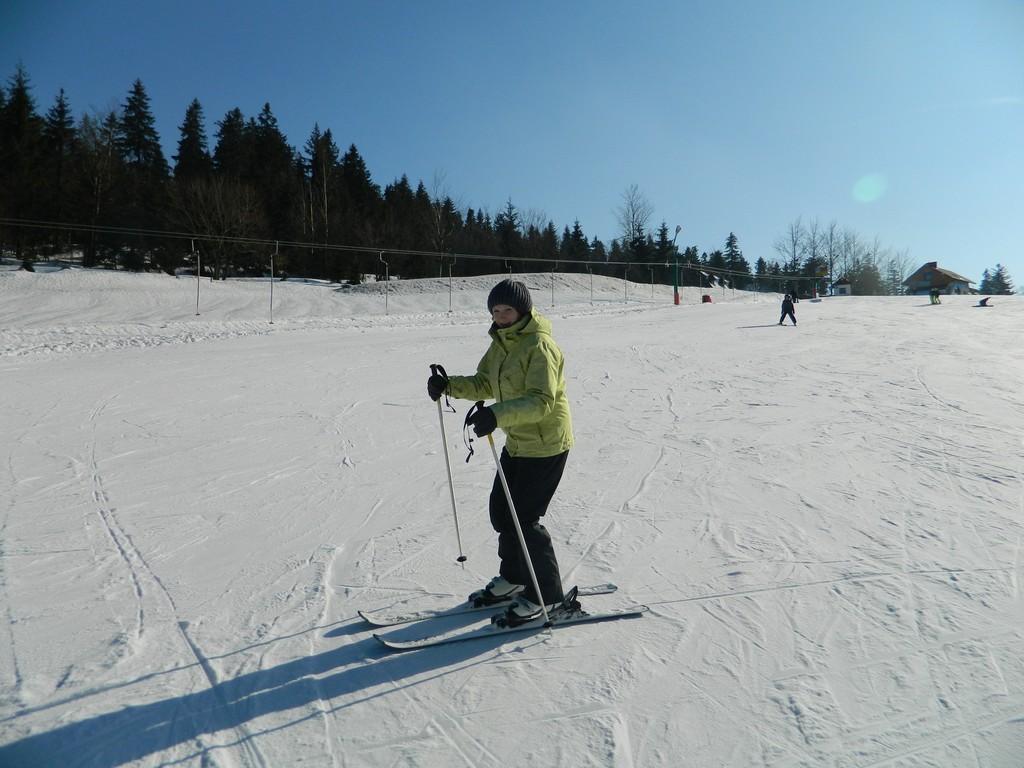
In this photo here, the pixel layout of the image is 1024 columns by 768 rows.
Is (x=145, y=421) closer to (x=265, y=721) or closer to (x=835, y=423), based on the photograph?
(x=265, y=721)

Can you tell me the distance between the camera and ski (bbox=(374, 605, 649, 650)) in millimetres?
2949

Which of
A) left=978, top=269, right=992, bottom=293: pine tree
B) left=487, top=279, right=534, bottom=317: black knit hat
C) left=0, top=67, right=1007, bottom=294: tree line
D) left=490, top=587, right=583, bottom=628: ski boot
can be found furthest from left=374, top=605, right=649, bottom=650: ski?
left=978, top=269, right=992, bottom=293: pine tree

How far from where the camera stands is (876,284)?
69188mm

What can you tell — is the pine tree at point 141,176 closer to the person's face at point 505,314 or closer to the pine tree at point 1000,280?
the person's face at point 505,314

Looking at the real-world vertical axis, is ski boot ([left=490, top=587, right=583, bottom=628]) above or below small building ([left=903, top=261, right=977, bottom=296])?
below

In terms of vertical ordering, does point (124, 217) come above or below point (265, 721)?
above

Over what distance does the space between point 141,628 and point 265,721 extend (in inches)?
45.2

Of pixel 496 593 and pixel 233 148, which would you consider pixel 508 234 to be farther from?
pixel 496 593

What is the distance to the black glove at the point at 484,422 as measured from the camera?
2.65 m

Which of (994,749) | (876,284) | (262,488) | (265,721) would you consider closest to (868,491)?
(994,749)

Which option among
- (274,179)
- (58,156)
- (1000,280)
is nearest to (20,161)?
(58,156)

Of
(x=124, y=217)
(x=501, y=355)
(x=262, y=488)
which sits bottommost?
(x=262, y=488)

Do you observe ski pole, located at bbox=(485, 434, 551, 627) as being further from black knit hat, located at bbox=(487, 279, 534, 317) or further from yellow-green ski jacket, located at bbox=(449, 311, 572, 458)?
black knit hat, located at bbox=(487, 279, 534, 317)

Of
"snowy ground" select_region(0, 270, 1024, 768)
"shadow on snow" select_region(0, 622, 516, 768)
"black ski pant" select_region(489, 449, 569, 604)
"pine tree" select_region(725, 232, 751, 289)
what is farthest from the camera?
"pine tree" select_region(725, 232, 751, 289)
